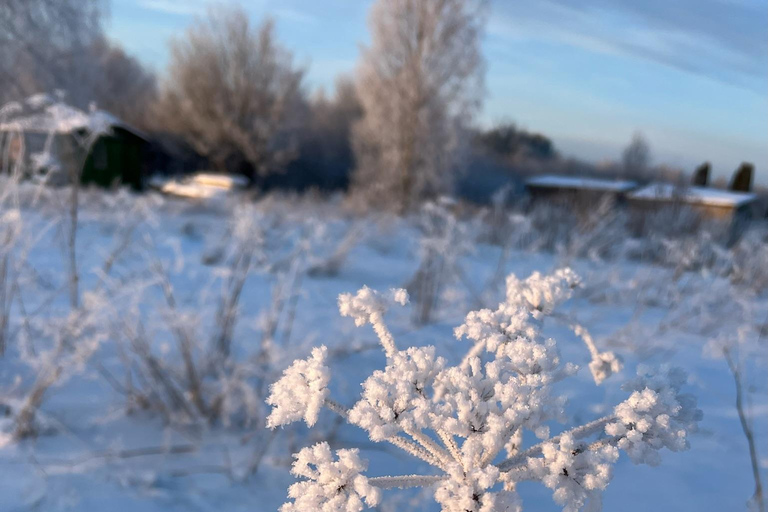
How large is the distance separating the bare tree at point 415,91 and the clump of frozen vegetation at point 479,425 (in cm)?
1664

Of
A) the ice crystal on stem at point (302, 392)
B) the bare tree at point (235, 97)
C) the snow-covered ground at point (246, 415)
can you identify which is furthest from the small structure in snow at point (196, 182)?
the ice crystal on stem at point (302, 392)

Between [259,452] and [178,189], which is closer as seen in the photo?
[259,452]

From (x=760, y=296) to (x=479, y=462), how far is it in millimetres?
6448

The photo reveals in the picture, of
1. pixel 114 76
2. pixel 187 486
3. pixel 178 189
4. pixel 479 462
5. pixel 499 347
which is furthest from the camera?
pixel 114 76

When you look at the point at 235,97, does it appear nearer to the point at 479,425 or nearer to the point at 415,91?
the point at 415,91

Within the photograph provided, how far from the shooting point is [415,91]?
1791cm

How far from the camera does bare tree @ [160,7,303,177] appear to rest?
2298 centimetres

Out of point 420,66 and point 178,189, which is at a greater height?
point 420,66

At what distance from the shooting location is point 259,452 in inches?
81.9

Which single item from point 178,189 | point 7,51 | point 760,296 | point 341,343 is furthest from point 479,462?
point 178,189

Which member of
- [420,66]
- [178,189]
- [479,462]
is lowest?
[178,189]

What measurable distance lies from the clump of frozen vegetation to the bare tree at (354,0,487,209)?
54.6 ft

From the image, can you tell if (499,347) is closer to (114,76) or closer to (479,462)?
(479,462)

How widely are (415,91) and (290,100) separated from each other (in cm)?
807
